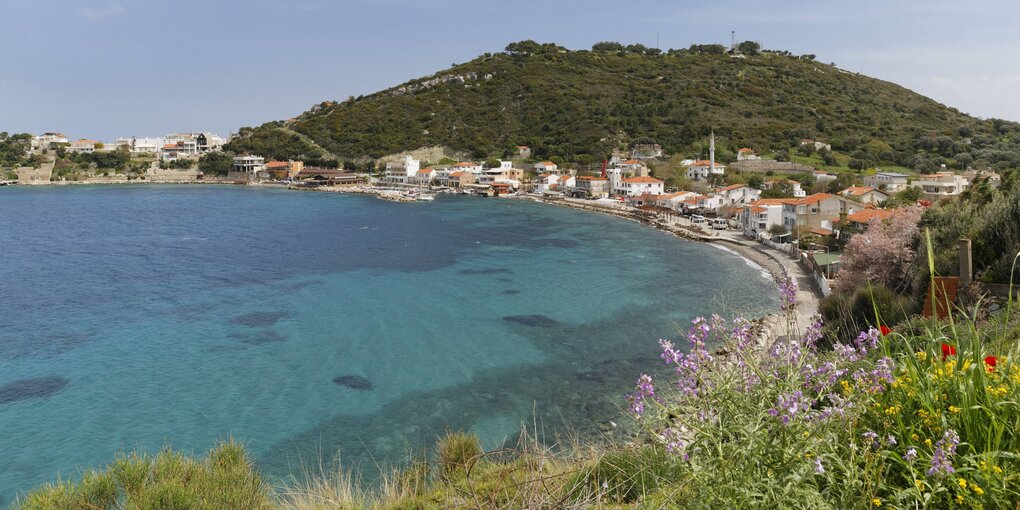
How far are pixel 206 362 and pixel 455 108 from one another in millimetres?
97408

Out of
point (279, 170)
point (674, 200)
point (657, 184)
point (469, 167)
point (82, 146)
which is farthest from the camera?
point (82, 146)

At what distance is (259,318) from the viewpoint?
76.5 ft

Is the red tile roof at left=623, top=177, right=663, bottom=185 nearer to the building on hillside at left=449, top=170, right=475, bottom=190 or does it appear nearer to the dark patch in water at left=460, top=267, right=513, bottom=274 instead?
the building on hillside at left=449, top=170, right=475, bottom=190

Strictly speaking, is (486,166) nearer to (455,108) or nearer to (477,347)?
(455,108)

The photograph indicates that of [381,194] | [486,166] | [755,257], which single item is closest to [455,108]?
[486,166]

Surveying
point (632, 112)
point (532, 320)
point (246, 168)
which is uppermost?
point (632, 112)

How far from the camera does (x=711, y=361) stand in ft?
13.2

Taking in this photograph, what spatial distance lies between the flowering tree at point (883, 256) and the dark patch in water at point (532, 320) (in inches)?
416

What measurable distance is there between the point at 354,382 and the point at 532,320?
8276 mm

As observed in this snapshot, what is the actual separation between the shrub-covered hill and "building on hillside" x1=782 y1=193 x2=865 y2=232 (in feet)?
118

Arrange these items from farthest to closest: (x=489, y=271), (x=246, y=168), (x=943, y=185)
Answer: (x=246, y=168), (x=943, y=185), (x=489, y=271)

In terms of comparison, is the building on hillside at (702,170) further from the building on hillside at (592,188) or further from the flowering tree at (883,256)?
the flowering tree at (883,256)

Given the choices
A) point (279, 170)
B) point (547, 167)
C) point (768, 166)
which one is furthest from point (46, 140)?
point (768, 166)

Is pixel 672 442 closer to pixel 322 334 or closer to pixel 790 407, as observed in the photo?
pixel 790 407
